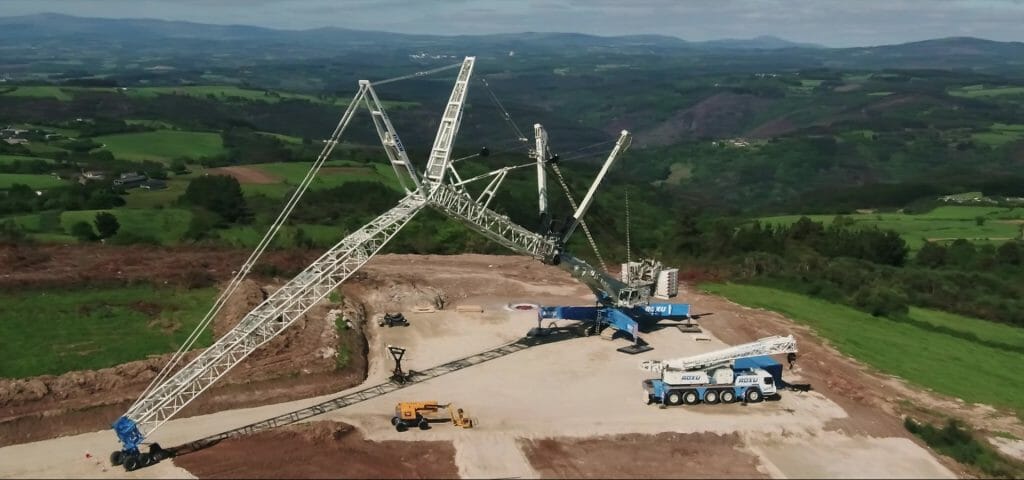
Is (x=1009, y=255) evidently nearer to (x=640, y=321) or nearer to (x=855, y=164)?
(x=640, y=321)

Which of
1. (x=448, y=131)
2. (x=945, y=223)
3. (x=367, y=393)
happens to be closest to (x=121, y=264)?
(x=367, y=393)

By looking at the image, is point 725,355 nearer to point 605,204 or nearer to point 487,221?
point 487,221

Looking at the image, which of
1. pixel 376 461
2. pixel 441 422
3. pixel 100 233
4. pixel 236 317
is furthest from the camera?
pixel 100 233

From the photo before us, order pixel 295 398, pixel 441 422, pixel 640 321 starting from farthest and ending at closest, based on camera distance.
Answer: pixel 640 321, pixel 295 398, pixel 441 422

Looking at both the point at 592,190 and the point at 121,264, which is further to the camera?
the point at 121,264

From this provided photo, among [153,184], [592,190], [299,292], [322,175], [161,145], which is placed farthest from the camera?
[161,145]

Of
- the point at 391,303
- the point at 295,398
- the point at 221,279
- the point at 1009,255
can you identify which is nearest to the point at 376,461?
the point at 295,398
